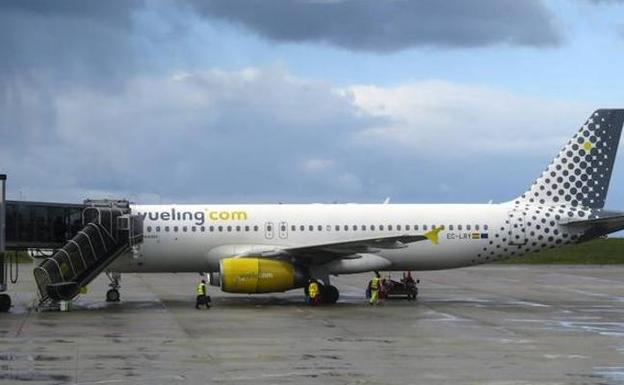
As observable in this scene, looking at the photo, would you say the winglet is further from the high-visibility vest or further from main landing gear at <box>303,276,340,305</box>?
the high-visibility vest

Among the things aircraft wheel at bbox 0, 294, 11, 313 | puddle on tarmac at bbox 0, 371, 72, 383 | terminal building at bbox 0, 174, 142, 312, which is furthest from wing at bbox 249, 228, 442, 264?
puddle on tarmac at bbox 0, 371, 72, 383

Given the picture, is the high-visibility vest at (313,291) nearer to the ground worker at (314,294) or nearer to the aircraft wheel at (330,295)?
the ground worker at (314,294)

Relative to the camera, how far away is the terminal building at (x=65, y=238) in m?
31.3

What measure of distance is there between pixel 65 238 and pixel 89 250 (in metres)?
1.96

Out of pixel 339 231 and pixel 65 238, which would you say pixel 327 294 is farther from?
pixel 65 238

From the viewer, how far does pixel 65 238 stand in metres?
34.0

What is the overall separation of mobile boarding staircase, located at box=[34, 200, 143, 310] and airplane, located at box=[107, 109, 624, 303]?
1183mm

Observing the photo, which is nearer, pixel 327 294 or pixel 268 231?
pixel 327 294

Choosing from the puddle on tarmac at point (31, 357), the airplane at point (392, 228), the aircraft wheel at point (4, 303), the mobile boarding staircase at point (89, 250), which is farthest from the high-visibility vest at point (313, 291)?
the puddle on tarmac at point (31, 357)

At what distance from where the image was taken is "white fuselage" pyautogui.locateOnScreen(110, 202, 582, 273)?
3531 centimetres

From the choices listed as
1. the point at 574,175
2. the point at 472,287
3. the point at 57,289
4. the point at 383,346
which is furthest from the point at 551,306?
the point at 57,289

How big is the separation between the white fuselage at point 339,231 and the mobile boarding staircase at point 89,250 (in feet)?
4.18

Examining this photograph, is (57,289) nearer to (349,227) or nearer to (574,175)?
(349,227)

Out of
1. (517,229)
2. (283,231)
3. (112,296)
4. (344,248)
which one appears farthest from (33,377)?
(517,229)
